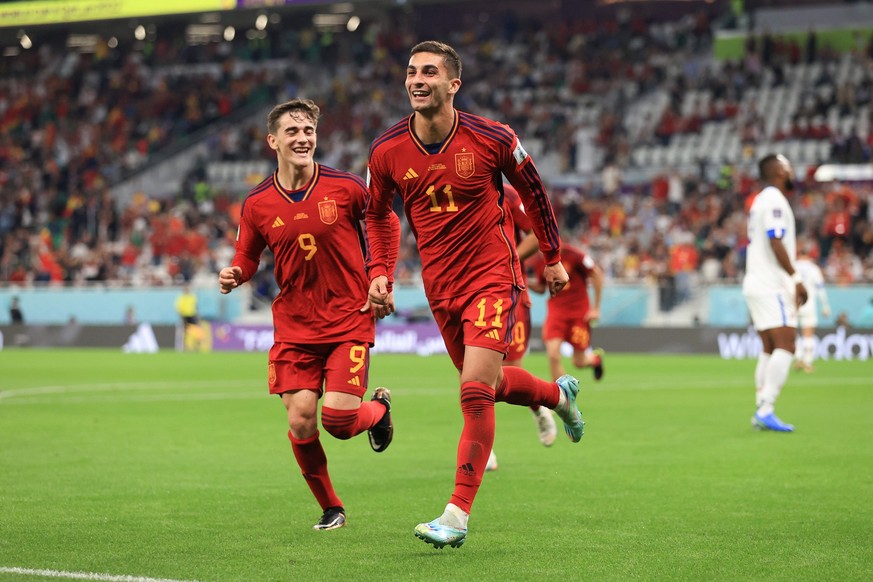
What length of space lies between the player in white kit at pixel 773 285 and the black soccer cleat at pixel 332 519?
6.00 metres

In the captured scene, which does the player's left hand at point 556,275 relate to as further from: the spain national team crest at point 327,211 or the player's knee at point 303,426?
the player's knee at point 303,426

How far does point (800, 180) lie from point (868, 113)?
3293 millimetres

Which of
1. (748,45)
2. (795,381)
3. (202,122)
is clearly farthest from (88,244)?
(795,381)

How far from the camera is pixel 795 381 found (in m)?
19.1

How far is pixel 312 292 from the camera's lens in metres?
7.18

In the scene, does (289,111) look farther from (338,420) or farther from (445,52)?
(338,420)

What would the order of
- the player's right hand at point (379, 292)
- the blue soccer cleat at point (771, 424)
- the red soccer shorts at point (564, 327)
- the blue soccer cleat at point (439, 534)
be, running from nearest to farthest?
the blue soccer cleat at point (439, 534) < the player's right hand at point (379, 292) < the blue soccer cleat at point (771, 424) < the red soccer shorts at point (564, 327)

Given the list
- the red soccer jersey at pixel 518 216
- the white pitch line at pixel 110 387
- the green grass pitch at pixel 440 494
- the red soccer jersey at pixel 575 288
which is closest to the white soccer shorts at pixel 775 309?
the green grass pitch at pixel 440 494

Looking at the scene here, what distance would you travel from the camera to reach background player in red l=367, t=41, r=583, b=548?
6.58 meters

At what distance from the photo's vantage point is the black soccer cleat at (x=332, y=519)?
23.0ft

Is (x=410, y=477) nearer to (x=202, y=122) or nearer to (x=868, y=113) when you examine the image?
(x=868, y=113)

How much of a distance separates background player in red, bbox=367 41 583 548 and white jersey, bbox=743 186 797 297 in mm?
5566

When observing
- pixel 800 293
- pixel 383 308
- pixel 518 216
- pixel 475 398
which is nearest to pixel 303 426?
pixel 383 308

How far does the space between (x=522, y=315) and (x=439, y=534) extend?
458cm
